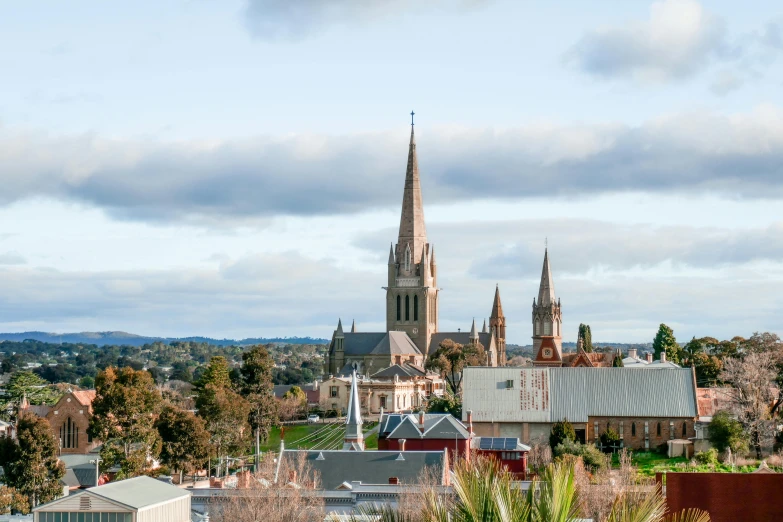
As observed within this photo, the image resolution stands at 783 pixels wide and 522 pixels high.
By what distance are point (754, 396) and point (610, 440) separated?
10.2 meters

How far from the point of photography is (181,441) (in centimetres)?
7431

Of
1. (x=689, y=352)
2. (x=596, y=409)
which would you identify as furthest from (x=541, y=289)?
(x=596, y=409)

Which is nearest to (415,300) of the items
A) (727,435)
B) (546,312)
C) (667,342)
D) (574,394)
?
(546,312)

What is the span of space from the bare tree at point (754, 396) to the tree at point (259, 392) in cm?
3212

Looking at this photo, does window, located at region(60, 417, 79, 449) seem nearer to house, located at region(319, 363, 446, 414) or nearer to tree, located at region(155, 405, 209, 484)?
tree, located at region(155, 405, 209, 484)

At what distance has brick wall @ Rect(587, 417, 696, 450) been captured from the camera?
87688mm

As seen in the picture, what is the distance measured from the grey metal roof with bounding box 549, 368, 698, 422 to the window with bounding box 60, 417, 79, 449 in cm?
3544

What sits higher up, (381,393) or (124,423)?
(381,393)

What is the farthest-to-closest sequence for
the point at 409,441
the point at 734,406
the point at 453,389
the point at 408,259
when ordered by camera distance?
1. the point at 408,259
2. the point at 453,389
3. the point at 734,406
4. the point at 409,441

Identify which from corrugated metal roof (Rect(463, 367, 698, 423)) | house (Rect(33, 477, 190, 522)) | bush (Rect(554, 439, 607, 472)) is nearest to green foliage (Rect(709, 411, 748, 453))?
corrugated metal roof (Rect(463, 367, 698, 423))

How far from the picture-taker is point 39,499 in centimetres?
6419

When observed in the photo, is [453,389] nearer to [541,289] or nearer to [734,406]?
[541,289]

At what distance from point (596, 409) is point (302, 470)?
106 feet

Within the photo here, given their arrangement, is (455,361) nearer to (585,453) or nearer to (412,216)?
(412,216)
